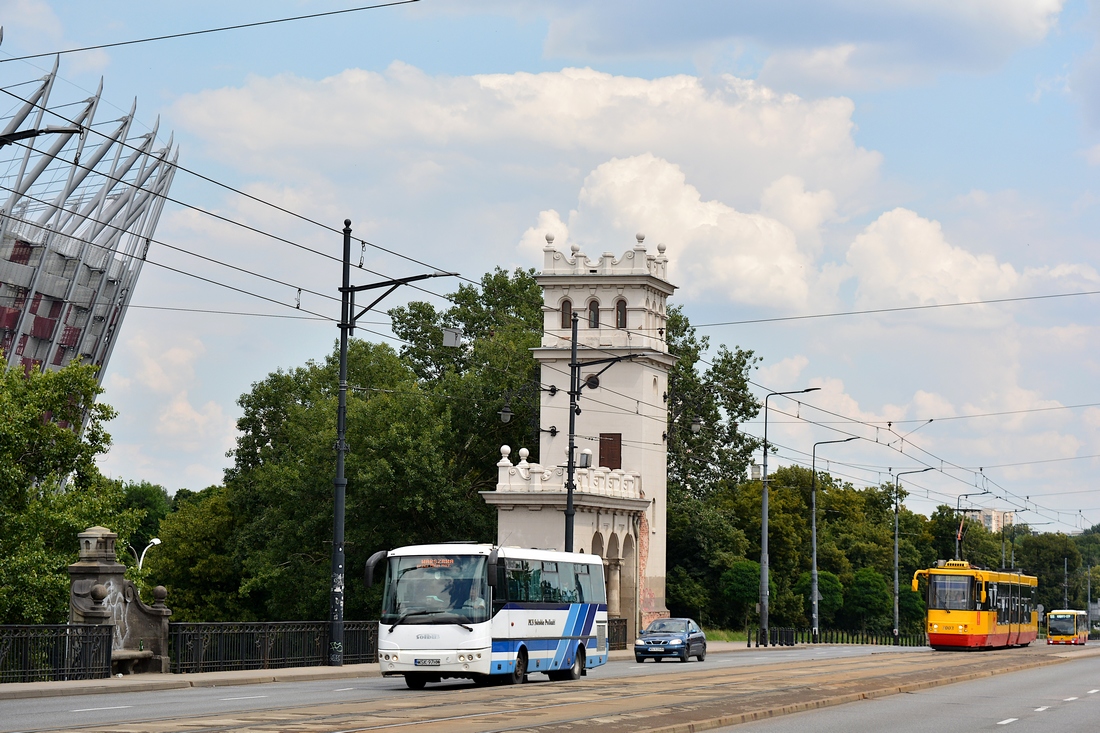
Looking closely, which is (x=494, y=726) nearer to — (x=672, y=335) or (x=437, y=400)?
(x=437, y=400)

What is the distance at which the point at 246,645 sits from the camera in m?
31.8

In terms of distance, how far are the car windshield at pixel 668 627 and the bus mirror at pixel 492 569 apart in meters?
19.3

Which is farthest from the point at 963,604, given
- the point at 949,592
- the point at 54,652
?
the point at 54,652

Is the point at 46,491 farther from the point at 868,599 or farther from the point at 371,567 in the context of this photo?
the point at 868,599

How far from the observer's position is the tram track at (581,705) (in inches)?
679

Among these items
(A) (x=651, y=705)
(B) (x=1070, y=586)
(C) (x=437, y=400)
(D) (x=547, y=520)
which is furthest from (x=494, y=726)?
(B) (x=1070, y=586)

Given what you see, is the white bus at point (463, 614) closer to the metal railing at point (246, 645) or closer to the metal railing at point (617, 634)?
the metal railing at point (246, 645)

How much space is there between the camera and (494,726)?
17531 mm

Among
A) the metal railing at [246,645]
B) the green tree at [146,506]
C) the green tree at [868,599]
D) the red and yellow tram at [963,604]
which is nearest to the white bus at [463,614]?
the metal railing at [246,645]

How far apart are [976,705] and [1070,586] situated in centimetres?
14594

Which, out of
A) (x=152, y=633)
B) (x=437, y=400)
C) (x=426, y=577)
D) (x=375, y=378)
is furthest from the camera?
(x=375, y=378)

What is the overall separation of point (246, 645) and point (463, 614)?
286 inches

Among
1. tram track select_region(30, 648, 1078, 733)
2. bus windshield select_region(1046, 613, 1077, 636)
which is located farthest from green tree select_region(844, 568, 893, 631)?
tram track select_region(30, 648, 1078, 733)

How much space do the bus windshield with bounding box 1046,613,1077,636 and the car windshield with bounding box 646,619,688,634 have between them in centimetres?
5037
